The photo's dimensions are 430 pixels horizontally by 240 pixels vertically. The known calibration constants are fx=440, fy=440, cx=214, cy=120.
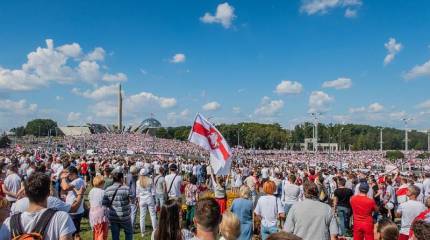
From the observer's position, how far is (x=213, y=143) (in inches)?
380

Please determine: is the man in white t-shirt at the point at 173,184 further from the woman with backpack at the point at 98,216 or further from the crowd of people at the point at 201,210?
the woman with backpack at the point at 98,216

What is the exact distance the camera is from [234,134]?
14812 cm

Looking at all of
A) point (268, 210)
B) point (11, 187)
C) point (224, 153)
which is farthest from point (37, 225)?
point (11, 187)

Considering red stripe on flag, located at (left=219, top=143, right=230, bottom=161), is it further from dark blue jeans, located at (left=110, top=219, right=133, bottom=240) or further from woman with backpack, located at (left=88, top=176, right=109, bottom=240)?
woman with backpack, located at (left=88, top=176, right=109, bottom=240)

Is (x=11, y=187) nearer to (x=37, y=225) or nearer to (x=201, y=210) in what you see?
(x=37, y=225)

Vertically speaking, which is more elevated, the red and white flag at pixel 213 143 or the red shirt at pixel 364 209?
the red and white flag at pixel 213 143

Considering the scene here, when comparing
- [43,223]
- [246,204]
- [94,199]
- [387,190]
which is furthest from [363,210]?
[387,190]

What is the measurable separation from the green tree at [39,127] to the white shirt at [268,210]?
188697 millimetres

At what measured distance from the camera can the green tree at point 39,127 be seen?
185 metres

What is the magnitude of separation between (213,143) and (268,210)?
7.97 feet

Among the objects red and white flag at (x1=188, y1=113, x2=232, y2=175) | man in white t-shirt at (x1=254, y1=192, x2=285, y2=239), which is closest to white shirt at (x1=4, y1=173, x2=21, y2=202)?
red and white flag at (x1=188, y1=113, x2=232, y2=175)

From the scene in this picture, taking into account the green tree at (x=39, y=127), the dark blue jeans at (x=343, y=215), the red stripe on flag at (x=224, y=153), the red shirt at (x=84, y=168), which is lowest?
the dark blue jeans at (x=343, y=215)

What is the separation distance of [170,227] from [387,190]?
11.3 meters

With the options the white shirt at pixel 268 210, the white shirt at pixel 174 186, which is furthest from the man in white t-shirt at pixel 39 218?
the white shirt at pixel 174 186
